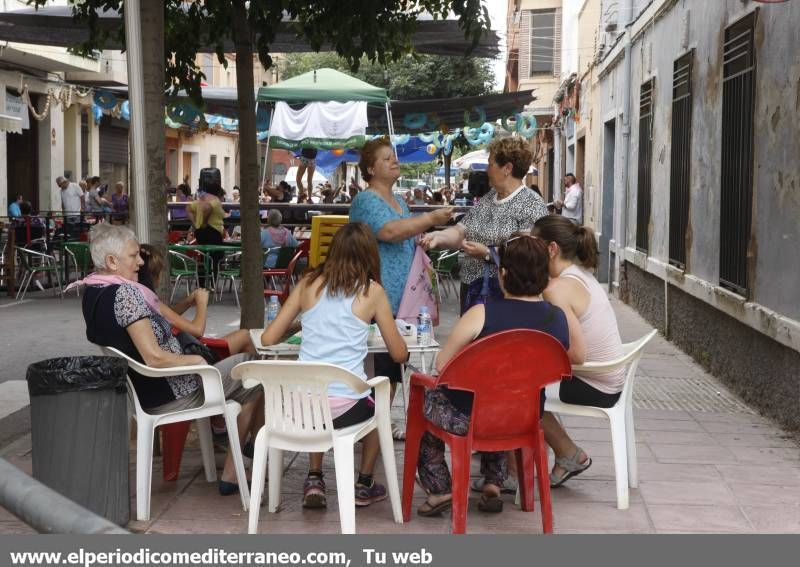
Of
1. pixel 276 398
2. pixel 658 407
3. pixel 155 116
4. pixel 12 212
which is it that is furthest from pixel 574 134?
pixel 276 398

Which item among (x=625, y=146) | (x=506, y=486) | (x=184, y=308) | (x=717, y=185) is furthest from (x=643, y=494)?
(x=625, y=146)

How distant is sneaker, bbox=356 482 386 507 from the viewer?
5344 millimetres

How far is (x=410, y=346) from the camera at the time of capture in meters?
5.43

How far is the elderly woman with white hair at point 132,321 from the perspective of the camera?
5.15 m

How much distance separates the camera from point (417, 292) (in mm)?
6070

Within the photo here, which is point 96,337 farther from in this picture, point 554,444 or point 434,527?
point 554,444

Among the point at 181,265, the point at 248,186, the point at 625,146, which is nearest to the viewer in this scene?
the point at 248,186

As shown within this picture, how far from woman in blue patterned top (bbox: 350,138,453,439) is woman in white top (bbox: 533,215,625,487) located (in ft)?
2.15

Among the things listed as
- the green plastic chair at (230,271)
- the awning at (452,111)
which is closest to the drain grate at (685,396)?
the green plastic chair at (230,271)

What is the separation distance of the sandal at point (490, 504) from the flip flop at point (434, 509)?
17cm

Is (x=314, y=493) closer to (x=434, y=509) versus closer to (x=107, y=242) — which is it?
(x=434, y=509)

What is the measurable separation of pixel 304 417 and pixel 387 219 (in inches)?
60.7

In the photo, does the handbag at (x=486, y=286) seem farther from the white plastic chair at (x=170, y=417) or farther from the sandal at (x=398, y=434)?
the white plastic chair at (x=170, y=417)
